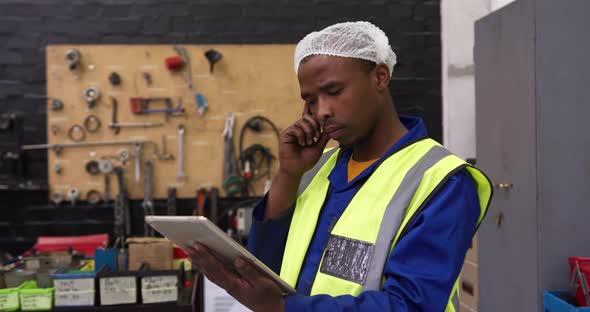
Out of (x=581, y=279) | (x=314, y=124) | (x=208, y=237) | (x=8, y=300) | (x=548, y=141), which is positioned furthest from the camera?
(x=8, y=300)

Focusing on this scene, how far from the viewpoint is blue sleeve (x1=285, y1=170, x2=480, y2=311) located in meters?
1.15

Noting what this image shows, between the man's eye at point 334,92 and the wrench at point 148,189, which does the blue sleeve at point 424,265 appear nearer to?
the man's eye at point 334,92

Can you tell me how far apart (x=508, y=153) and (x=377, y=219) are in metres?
1.90

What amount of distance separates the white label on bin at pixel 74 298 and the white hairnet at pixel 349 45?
1968 millimetres

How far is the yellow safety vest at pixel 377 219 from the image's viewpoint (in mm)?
1239

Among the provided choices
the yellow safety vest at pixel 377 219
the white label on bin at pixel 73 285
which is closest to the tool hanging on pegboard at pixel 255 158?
the white label on bin at pixel 73 285

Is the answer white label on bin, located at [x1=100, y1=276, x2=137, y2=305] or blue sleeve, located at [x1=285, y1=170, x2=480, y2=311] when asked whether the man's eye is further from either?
white label on bin, located at [x1=100, y1=276, x2=137, y2=305]

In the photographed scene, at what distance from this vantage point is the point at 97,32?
3834 mm

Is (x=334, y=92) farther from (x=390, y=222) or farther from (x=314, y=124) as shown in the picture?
(x=390, y=222)

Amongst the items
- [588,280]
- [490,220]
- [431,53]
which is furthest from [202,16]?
[588,280]

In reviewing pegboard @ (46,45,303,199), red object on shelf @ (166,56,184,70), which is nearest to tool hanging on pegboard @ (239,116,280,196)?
pegboard @ (46,45,303,199)

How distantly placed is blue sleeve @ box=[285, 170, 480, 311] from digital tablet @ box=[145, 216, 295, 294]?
0.37 ft

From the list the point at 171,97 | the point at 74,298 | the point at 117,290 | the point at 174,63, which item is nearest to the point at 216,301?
the point at 117,290

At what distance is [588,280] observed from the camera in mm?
2381
